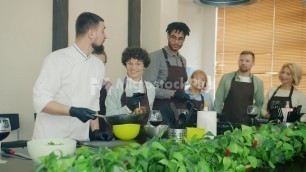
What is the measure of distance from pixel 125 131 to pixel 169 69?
1535mm

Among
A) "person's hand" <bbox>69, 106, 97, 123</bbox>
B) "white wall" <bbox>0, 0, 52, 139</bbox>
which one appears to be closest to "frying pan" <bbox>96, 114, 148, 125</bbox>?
"person's hand" <bbox>69, 106, 97, 123</bbox>

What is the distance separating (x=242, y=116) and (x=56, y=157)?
307cm

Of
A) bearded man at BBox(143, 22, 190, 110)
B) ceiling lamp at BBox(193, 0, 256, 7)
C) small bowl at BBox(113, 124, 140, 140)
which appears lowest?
small bowl at BBox(113, 124, 140, 140)

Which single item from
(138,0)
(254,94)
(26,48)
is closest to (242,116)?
(254,94)

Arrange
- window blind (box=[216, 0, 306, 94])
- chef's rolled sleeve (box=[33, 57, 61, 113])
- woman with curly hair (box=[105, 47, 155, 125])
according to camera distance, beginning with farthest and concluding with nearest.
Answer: window blind (box=[216, 0, 306, 94]) → woman with curly hair (box=[105, 47, 155, 125]) → chef's rolled sleeve (box=[33, 57, 61, 113])

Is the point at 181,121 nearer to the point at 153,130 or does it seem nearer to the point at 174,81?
the point at 153,130

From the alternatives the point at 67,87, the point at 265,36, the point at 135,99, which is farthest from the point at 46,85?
the point at 265,36

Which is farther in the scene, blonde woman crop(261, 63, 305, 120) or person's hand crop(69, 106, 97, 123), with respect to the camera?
blonde woman crop(261, 63, 305, 120)

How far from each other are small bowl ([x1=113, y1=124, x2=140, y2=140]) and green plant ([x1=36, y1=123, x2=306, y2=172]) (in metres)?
0.59

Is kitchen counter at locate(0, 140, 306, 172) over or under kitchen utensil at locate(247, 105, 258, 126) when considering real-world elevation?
under

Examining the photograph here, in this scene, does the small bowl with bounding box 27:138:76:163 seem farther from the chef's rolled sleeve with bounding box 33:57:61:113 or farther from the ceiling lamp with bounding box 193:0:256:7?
the ceiling lamp with bounding box 193:0:256:7

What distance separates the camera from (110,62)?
3.94m

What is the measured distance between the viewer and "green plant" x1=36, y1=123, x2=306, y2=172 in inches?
37.2

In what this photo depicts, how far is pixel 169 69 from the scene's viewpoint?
3.28 meters
